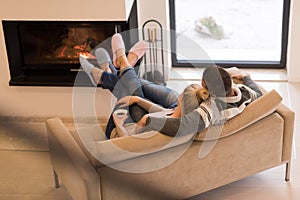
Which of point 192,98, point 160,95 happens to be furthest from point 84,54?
point 192,98

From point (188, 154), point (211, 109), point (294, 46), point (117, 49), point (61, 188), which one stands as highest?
point (117, 49)

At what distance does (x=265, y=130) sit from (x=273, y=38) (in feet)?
6.57

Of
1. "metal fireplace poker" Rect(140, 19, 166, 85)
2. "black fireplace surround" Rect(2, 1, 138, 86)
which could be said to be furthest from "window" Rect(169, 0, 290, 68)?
"black fireplace surround" Rect(2, 1, 138, 86)

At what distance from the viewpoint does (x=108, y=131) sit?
2.76 metres

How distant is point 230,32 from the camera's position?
443 cm

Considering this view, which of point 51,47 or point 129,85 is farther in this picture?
point 51,47

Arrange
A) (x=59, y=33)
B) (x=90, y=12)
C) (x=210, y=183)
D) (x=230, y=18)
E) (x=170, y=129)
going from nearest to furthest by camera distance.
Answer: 1. (x=170, y=129)
2. (x=210, y=183)
3. (x=90, y=12)
4. (x=59, y=33)
5. (x=230, y=18)

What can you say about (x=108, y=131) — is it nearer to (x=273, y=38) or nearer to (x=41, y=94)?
(x=41, y=94)

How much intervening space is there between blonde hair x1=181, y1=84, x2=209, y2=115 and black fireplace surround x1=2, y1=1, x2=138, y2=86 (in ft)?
4.21

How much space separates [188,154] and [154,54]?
1.78 meters

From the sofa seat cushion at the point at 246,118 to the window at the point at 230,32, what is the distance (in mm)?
1958

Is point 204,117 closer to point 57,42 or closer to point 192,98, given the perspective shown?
point 192,98

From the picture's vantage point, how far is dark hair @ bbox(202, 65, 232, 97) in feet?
7.72

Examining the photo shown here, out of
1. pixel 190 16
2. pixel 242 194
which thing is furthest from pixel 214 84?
pixel 190 16
